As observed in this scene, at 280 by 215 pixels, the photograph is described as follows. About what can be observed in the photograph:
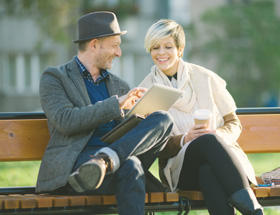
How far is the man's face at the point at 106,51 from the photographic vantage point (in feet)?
15.2

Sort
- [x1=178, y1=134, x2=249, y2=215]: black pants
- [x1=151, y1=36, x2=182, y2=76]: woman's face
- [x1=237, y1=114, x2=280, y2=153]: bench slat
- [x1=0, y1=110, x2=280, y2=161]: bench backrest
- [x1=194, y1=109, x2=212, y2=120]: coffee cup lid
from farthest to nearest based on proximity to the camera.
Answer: [x1=237, y1=114, x2=280, y2=153]: bench slat < [x1=151, y1=36, x2=182, y2=76]: woman's face < [x1=0, y1=110, x2=280, y2=161]: bench backrest < [x1=194, y1=109, x2=212, y2=120]: coffee cup lid < [x1=178, y1=134, x2=249, y2=215]: black pants

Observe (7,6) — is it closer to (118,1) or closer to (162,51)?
(118,1)

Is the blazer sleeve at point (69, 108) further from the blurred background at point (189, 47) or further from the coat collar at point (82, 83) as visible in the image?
the blurred background at point (189, 47)

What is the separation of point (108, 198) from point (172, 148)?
2.47ft

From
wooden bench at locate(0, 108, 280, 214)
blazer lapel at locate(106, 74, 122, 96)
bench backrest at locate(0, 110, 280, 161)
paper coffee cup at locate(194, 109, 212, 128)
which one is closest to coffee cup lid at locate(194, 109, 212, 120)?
paper coffee cup at locate(194, 109, 212, 128)

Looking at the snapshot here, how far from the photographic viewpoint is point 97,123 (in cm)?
423

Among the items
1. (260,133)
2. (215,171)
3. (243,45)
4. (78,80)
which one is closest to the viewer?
(215,171)

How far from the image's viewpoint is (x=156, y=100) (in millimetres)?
4262

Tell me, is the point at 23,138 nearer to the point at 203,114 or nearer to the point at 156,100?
the point at 156,100

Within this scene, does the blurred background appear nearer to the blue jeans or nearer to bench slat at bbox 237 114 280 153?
bench slat at bbox 237 114 280 153

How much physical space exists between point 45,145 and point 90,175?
1.20 metres

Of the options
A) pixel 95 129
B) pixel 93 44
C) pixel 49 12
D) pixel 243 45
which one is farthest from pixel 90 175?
pixel 243 45

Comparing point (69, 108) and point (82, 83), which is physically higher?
point (82, 83)

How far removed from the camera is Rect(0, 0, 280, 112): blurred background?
88.8 ft
